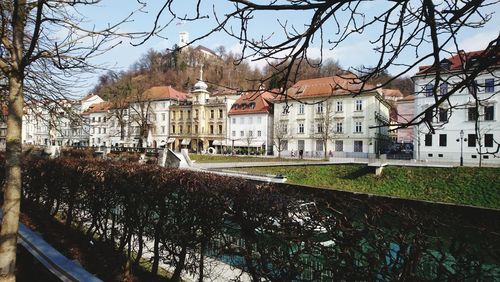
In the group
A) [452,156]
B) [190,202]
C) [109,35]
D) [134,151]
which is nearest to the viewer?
[109,35]

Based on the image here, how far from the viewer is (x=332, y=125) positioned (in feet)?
149

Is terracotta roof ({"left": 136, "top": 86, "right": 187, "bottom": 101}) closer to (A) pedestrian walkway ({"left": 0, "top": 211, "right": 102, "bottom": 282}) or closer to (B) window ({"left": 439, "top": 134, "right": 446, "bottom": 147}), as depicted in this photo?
(B) window ({"left": 439, "top": 134, "right": 446, "bottom": 147})

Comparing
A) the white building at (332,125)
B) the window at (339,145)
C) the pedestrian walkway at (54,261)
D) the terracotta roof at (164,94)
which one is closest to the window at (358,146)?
the white building at (332,125)

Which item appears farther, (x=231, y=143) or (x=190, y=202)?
(x=231, y=143)

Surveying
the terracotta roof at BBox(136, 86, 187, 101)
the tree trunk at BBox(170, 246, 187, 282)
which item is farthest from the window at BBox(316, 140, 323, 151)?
Answer: the tree trunk at BBox(170, 246, 187, 282)

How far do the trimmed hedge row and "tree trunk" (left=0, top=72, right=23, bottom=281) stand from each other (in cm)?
270

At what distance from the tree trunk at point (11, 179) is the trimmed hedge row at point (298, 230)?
2.70 m

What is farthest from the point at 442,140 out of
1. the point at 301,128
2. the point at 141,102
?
the point at 141,102

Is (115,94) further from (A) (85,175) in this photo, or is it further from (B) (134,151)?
(A) (85,175)

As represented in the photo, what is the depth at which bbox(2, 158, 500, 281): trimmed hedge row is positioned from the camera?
288 cm

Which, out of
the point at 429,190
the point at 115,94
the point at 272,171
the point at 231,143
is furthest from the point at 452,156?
the point at 115,94

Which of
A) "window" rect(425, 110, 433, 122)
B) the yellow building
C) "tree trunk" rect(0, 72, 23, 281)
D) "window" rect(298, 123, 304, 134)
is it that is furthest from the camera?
the yellow building

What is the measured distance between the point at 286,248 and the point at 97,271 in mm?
4960

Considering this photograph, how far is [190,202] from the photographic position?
6.31 m
